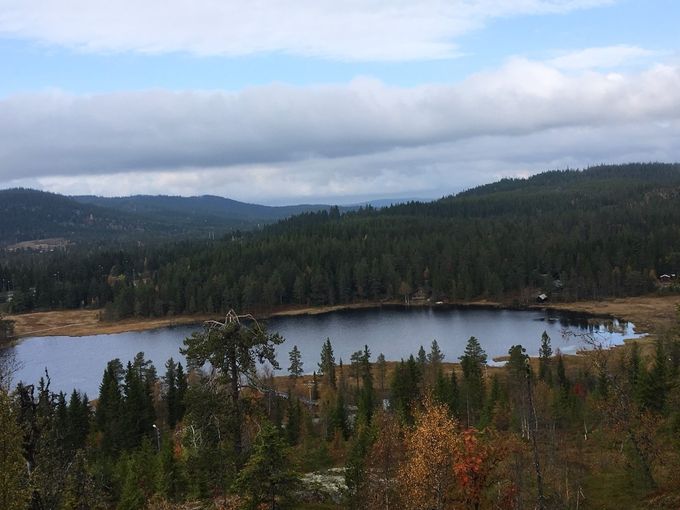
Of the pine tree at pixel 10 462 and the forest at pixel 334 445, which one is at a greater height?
the pine tree at pixel 10 462

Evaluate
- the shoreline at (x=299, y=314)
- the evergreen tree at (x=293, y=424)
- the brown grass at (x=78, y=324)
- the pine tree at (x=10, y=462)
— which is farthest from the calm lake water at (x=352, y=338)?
the pine tree at (x=10, y=462)

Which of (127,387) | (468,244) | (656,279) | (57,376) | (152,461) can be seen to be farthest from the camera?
(468,244)

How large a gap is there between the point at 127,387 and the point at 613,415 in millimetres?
49468

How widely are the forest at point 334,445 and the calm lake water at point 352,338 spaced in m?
35.6

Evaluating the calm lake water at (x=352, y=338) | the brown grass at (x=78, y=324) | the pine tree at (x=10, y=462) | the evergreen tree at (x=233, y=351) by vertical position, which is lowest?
the calm lake water at (x=352, y=338)

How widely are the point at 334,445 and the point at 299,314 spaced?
103 meters

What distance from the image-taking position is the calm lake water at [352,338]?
322 feet

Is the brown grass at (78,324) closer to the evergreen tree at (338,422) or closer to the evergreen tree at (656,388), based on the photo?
the evergreen tree at (338,422)

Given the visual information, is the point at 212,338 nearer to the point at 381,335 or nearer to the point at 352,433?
the point at 352,433

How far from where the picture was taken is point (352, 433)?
50.9 metres

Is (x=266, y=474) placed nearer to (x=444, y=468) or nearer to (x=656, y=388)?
(x=444, y=468)

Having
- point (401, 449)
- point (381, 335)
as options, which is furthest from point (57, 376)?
point (401, 449)

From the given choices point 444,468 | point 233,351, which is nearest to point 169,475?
point 444,468

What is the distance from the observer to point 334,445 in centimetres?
4812
